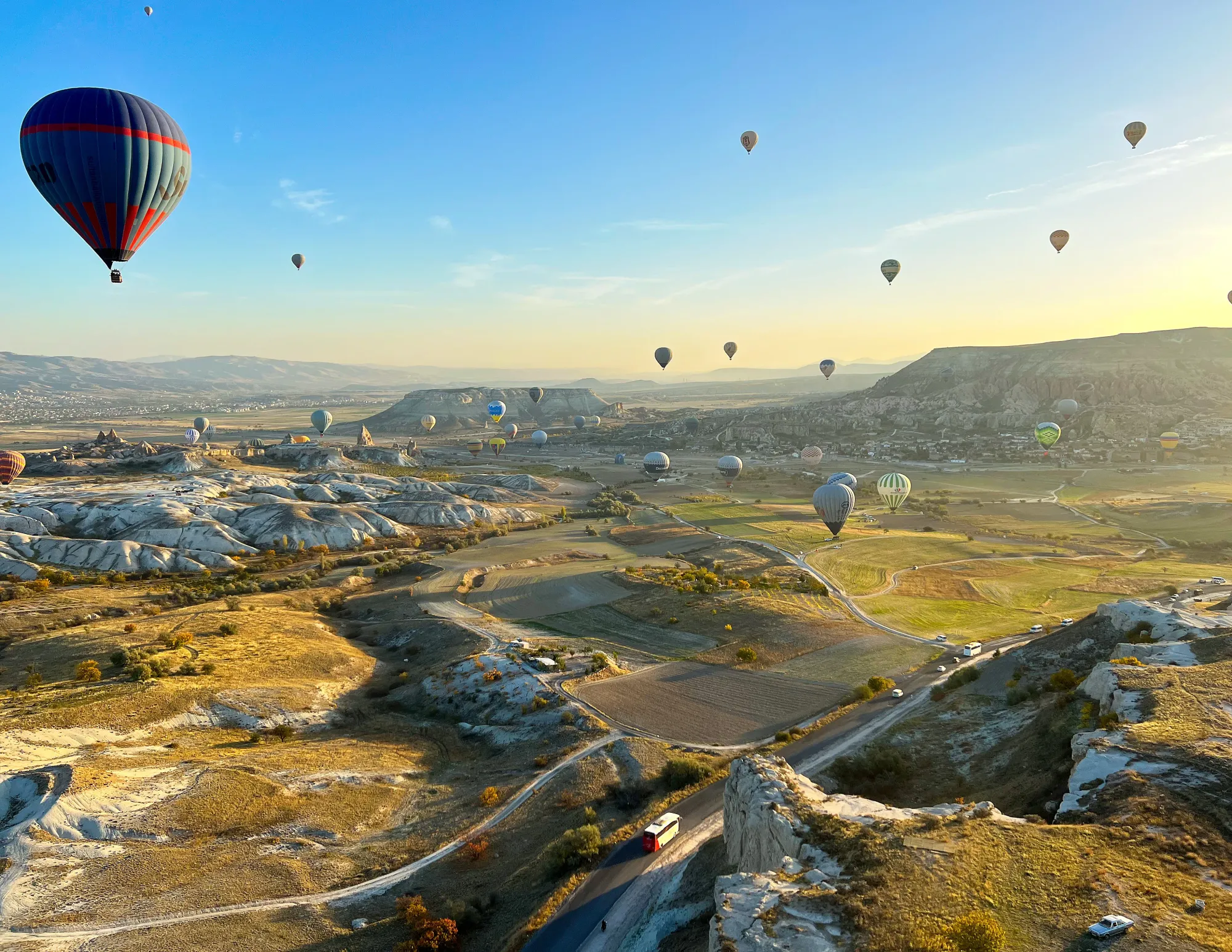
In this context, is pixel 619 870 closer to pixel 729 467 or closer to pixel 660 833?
pixel 660 833

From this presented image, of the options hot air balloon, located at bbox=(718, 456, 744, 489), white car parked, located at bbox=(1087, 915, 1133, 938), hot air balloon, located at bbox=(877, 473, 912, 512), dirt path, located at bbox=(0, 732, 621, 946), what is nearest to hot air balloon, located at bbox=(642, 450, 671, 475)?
hot air balloon, located at bbox=(718, 456, 744, 489)

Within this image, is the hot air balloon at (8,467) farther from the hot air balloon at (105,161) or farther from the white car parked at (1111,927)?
the white car parked at (1111,927)

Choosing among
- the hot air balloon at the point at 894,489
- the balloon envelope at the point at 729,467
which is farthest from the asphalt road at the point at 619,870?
the balloon envelope at the point at 729,467

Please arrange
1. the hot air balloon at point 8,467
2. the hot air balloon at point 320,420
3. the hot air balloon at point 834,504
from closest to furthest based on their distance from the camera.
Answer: the hot air balloon at point 834,504, the hot air balloon at point 8,467, the hot air balloon at point 320,420

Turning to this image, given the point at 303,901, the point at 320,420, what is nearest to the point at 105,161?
the point at 303,901

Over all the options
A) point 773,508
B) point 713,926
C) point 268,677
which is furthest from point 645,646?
point 773,508

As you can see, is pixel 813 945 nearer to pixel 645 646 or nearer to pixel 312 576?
pixel 645 646
